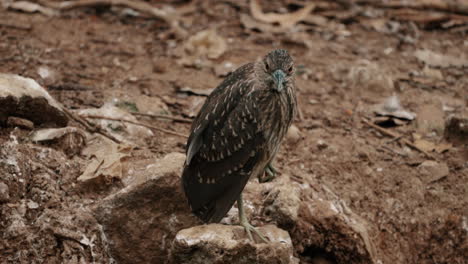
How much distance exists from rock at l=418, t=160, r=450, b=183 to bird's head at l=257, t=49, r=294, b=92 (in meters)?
1.90

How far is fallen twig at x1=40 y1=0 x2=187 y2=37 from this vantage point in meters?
7.41

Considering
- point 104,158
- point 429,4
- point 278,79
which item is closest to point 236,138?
point 278,79

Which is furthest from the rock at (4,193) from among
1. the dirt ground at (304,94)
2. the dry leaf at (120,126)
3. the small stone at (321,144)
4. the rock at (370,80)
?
the rock at (370,80)

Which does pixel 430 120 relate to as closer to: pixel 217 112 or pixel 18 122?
pixel 217 112

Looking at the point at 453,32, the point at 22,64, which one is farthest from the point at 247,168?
the point at 453,32

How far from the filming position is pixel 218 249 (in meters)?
3.81

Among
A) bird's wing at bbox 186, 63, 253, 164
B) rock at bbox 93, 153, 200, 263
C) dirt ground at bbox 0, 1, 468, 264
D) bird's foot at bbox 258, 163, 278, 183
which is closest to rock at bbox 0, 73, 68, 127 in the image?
dirt ground at bbox 0, 1, 468, 264

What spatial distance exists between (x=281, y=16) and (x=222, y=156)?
12.9 ft

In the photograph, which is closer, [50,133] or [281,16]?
[50,133]

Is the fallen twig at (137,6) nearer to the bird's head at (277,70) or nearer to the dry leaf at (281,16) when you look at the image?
the dry leaf at (281,16)

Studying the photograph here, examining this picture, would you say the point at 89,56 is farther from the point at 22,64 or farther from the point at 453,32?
the point at 453,32

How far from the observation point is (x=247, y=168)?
13.7 feet

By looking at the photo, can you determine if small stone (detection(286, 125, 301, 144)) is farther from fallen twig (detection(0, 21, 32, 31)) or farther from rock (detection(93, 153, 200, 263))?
fallen twig (detection(0, 21, 32, 31))

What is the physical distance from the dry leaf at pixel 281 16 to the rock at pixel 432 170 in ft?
9.32
